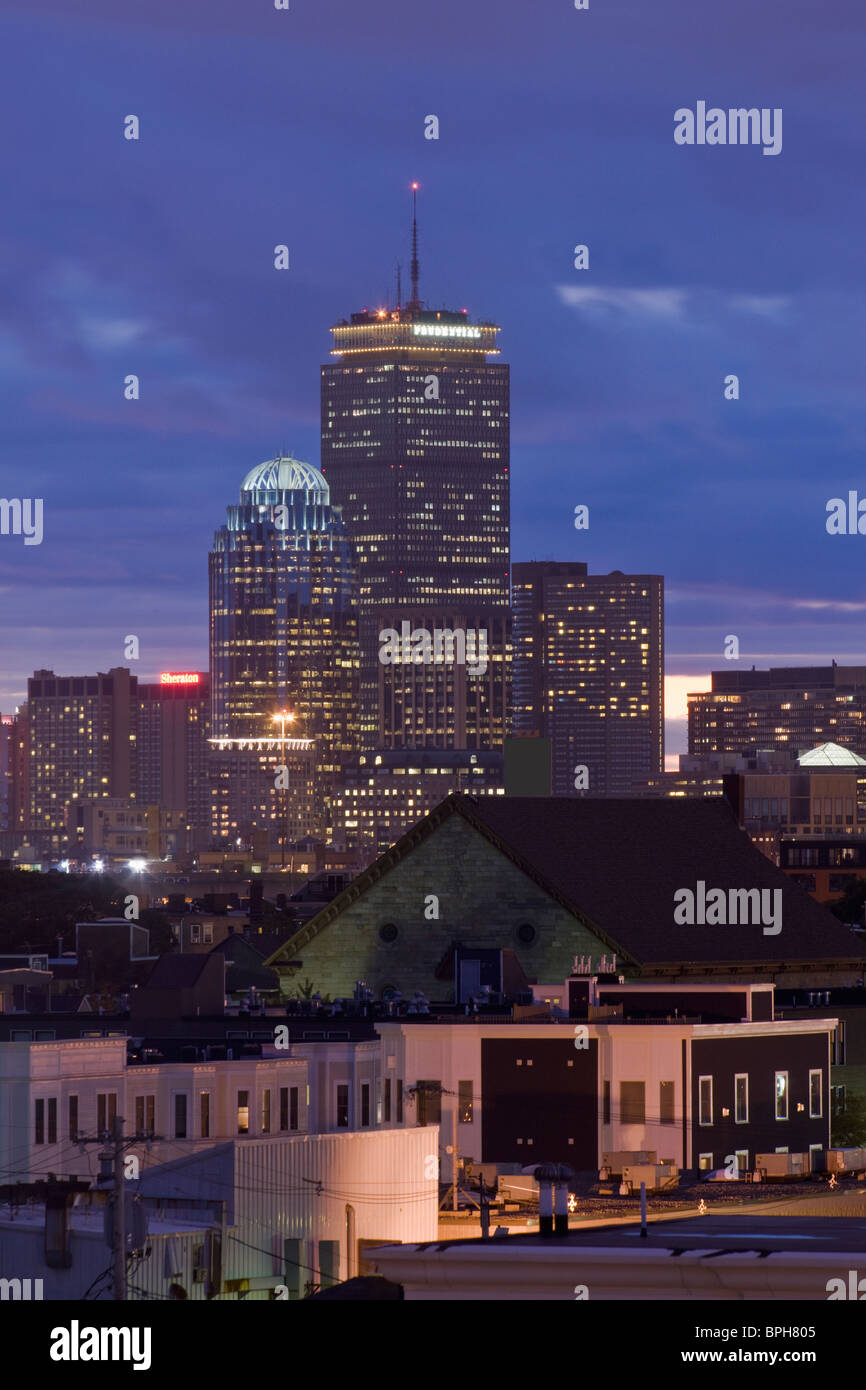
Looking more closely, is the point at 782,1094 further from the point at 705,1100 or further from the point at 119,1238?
the point at 119,1238

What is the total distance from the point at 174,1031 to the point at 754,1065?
17.2 m

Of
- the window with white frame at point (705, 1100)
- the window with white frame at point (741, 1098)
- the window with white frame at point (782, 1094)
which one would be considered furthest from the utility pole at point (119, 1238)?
the window with white frame at point (782, 1094)

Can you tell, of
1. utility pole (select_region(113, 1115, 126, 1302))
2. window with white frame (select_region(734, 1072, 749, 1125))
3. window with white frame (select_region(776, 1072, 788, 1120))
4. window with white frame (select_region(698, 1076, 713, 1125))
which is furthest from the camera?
window with white frame (select_region(776, 1072, 788, 1120))

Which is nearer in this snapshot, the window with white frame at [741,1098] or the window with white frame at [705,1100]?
the window with white frame at [705,1100]

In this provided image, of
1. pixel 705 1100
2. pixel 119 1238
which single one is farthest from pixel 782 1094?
pixel 119 1238

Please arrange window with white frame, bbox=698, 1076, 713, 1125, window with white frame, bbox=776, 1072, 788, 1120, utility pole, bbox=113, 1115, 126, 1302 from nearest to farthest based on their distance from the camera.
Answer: utility pole, bbox=113, 1115, 126, 1302
window with white frame, bbox=698, 1076, 713, 1125
window with white frame, bbox=776, 1072, 788, 1120

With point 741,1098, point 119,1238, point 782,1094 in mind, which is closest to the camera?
point 119,1238

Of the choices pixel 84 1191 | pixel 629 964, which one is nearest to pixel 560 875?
pixel 629 964

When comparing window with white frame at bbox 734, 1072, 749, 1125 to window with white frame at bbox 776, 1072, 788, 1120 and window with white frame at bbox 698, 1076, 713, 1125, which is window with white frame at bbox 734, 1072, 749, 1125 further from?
window with white frame at bbox 776, 1072, 788, 1120

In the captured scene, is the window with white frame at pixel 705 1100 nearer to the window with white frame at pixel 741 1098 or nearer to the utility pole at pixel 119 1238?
the window with white frame at pixel 741 1098

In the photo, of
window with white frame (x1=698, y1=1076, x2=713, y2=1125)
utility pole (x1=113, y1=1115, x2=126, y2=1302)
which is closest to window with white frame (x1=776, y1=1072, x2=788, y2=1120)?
window with white frame (x1=698, y1=1076, x2=713, y2=1125)
